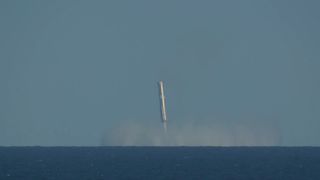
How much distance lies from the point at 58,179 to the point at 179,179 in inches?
710

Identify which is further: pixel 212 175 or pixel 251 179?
pixel 212 175

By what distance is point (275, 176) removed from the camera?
15388cm

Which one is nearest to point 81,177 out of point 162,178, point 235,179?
point 162,178

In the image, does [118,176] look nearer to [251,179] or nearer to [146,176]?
[146,176]

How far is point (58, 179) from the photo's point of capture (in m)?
146

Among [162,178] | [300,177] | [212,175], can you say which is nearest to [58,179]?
[162,178]

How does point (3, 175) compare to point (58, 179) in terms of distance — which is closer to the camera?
point (58, 179)

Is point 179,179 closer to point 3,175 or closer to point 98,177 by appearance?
point 98,177

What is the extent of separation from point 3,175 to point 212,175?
3386 cm

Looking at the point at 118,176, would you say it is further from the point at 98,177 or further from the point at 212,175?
the point at 212,175

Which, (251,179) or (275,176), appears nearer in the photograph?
(251,179)

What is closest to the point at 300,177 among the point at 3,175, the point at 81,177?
the point at 81,177

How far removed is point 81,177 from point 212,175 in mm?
21453

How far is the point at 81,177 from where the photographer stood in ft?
492
